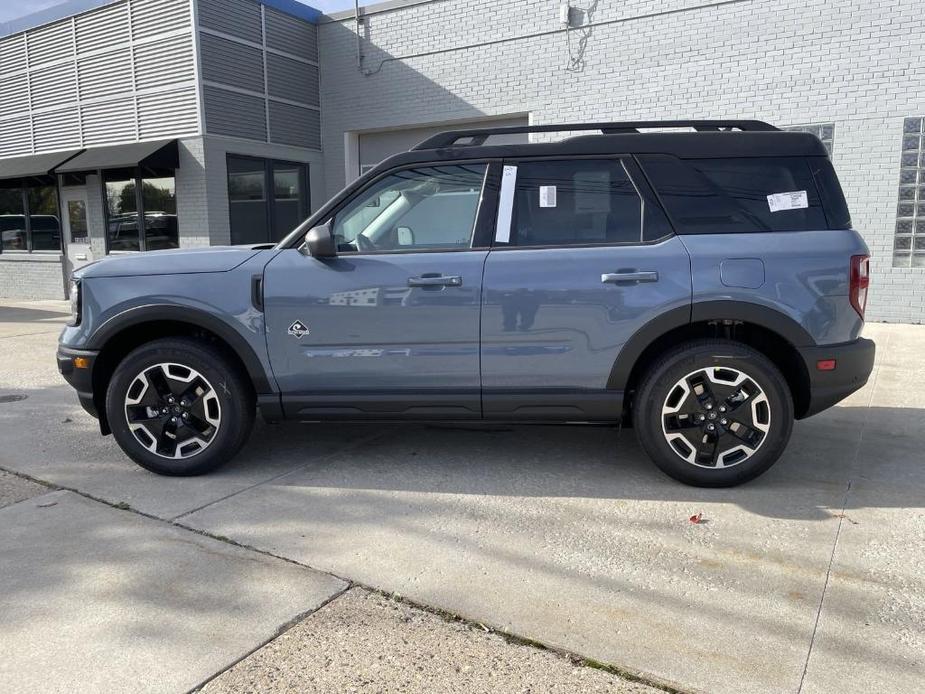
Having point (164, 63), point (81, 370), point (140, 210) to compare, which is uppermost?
point (164, 63)

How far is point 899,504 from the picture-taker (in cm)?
393

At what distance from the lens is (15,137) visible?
15.7 metres

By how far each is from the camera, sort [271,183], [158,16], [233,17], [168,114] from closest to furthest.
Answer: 1. [158,16]
2. [168,114]
3. [233,17]
4. [271,183]

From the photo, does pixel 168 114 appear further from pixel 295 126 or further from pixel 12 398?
pixel 12 398

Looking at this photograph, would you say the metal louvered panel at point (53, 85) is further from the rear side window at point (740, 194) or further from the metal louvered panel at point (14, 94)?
the rear side window at point (740, 194)

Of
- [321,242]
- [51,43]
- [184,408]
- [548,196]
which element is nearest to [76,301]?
[184,408]

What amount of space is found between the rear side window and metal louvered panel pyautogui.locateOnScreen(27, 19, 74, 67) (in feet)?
47.0

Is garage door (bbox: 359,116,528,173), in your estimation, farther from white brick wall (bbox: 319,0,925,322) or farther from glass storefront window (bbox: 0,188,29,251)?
glass storefront window (bbox: 0,188,29,251)

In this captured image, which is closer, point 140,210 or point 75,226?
point 140,210

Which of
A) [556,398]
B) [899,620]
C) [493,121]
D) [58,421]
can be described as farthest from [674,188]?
[493,121]

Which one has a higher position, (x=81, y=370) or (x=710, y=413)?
(x=81, y=370)

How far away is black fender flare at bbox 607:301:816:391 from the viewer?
12.7ft

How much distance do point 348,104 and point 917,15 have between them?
9.62 m

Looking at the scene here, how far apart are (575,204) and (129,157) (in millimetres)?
11084
